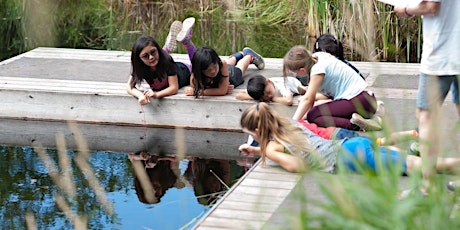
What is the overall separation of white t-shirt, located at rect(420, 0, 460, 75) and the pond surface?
130 cm

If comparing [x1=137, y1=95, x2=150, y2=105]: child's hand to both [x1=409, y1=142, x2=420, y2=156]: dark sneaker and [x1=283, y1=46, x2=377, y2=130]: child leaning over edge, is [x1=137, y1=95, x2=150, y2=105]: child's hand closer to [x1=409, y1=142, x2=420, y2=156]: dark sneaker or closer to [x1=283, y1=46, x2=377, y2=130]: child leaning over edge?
[x1=283, y1=46, x2=377, y2=130]: child leaning over edge

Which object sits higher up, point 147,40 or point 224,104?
point 147,40

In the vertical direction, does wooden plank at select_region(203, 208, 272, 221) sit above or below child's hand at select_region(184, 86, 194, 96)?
above

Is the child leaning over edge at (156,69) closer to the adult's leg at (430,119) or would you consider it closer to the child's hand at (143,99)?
the child's hand at (143,99)

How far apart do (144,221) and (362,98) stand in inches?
58.9

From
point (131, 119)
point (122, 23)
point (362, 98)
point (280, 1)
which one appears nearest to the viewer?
point (362, 98)

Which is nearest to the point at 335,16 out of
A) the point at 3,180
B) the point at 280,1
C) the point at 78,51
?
the point at 280,1

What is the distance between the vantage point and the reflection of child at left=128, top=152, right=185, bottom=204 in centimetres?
508

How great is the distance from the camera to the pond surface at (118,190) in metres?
4.65

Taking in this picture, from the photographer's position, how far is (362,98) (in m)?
5.21

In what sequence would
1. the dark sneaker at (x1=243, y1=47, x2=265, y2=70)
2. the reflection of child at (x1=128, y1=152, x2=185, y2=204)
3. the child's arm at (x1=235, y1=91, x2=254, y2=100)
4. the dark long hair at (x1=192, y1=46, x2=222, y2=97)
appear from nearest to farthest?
the reflection of child at (x1=128, y1=152, x2=185, y2=204) < the dark long hair at (x1=192, y1=46, x2=222, y2=97) < the child's arm at (x1=235, y1=91, x2=254, y2=100) < the dark sneaker at (x1=243, y1=47, x2=265, y2=70)

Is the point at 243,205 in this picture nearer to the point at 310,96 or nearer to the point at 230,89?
the point at 310,96

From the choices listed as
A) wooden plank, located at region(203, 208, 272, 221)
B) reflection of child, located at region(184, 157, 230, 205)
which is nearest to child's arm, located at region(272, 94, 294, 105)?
reflection of child, located at region(184, 157, 230, 205)

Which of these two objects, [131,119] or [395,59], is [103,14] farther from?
[131,119]
